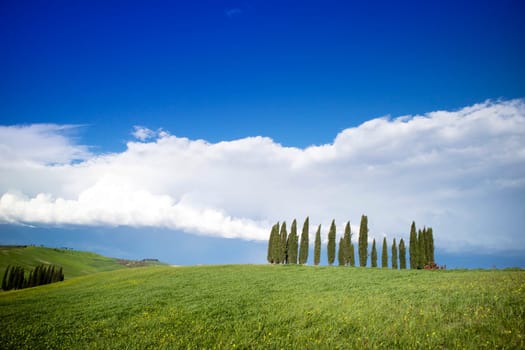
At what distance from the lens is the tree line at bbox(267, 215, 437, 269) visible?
64312mm

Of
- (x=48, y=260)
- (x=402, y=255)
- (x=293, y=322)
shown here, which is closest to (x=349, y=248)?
(x=402, y=255)

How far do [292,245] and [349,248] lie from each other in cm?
1327

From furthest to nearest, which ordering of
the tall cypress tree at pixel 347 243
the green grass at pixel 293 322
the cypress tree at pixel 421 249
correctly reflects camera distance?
the tall cypress tree at pixel 347 243 → the cypress tree at pixel 421 249 → the green grass at pixel 293 322

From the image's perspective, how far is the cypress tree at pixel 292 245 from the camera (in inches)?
2800

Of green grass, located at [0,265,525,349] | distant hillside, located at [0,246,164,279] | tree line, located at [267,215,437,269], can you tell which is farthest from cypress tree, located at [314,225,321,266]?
distant hillside, located at [0,246,164,279]

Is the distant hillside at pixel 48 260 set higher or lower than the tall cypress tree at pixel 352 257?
lower

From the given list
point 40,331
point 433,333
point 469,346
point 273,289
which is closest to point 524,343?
point 469,346

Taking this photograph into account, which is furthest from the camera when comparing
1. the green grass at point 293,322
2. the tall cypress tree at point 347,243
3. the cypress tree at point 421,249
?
the tall cypress tree at point 347,243

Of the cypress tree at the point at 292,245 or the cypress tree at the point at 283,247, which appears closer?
the cypress tree at the point at 292,245

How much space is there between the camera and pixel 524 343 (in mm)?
9570

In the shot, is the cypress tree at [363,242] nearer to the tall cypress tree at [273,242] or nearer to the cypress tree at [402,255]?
the cypress tree at [402,255]

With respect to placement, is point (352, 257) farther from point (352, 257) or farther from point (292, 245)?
point (292, 245)

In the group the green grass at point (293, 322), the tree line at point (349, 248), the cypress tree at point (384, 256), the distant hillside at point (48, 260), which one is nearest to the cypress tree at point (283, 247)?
the tree line at point (349, 248)

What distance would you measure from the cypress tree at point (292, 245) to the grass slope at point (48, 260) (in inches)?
5266
